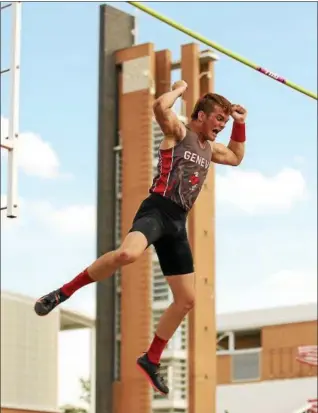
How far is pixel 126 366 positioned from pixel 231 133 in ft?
72.5

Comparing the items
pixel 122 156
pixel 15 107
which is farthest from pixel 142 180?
pixel 15 107

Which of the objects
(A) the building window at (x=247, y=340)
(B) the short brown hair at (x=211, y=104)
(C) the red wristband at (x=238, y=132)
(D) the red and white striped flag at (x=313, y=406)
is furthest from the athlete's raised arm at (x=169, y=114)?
(A) the building window at (x=247, y=340)

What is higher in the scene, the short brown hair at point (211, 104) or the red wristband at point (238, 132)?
the short brown hair at point (211, 104)

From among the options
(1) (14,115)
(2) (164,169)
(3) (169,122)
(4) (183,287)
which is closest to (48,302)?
(4) (183,287)

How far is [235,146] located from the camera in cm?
1005

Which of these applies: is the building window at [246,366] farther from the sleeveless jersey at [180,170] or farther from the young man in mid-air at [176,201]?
the sleeveless jersey at [180,170]

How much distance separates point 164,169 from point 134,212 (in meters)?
22.7

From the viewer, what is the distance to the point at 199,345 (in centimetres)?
3114

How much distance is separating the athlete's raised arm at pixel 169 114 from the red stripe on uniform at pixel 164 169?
0.14 meters

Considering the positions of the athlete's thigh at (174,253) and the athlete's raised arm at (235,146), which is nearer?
the athlete's thigh at (174,253)

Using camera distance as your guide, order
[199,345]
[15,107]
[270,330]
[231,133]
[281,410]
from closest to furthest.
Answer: [231,133], [15,107], [199,345], [281,410], [270,330]

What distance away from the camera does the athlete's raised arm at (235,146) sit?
32.5 ft

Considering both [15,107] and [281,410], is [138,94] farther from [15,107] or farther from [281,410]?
[15,107]

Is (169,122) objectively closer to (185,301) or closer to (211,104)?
(211,104)
